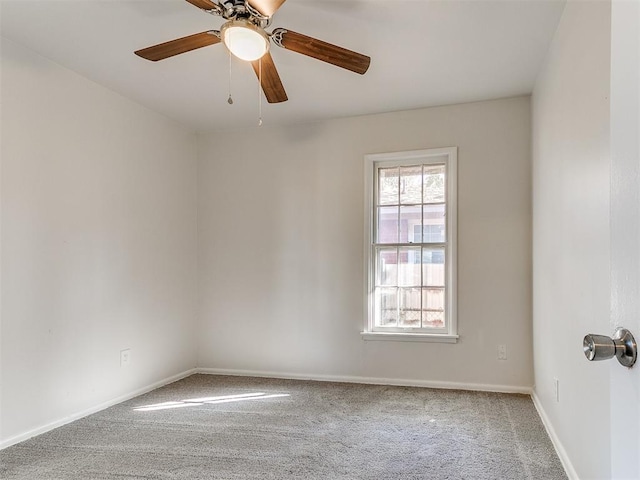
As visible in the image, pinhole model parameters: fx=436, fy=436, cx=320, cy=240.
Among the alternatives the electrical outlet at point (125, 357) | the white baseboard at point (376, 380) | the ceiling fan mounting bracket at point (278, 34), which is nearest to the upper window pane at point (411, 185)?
the white baseboard at point (376, 380)

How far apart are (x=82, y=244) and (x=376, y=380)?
2.57m

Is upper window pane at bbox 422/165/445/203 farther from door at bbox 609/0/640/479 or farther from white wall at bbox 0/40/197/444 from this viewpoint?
door at bbox 609/0/640/479

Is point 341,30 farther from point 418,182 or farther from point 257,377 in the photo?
point 257,377

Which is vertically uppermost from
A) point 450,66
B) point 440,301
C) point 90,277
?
point 450,66

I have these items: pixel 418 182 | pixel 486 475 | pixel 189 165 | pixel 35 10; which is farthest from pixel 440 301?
pixel 35 10

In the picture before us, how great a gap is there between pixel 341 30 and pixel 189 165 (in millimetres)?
2338

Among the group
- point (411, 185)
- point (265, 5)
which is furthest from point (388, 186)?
point (265, 5)

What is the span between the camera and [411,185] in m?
3.86

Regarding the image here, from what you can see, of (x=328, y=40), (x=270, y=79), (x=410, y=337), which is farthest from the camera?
(x=410, y=337)

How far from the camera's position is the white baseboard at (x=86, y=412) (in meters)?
2.57

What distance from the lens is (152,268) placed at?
12.3ft

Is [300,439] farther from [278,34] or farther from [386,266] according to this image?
[278,34]

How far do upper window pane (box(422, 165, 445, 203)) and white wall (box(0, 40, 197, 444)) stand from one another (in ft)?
7.44

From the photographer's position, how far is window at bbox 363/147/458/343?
3697 mm
